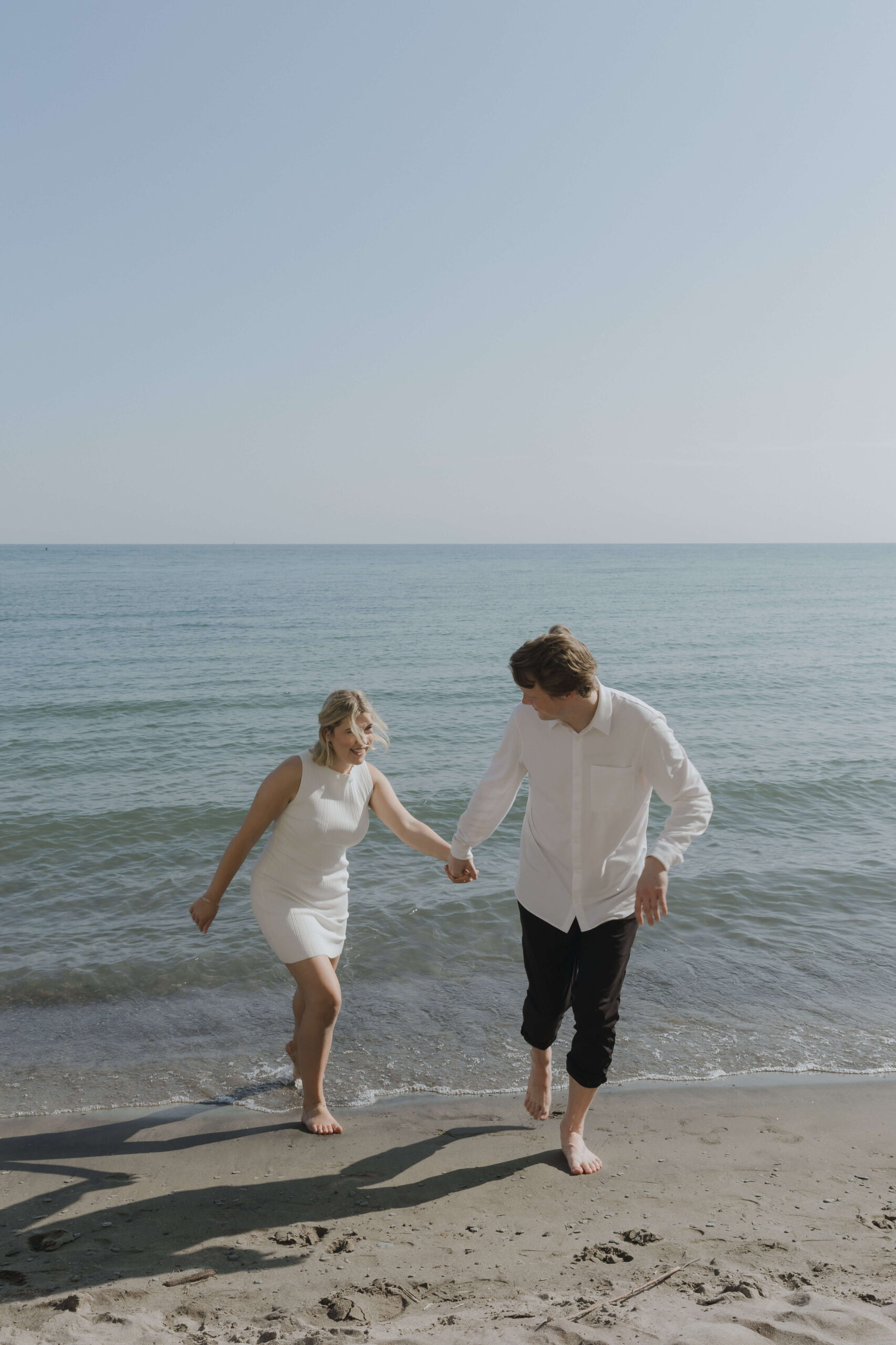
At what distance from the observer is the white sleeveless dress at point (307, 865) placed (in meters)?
4.16

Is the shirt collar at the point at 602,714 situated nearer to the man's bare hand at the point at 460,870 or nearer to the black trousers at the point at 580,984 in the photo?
the black trousers at the point at 580,984

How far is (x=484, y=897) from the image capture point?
774 cm

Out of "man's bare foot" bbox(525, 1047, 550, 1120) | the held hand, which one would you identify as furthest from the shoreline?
the held hand

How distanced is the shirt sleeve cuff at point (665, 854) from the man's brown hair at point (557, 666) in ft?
2.14

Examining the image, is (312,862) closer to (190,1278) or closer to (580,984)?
(580,984)

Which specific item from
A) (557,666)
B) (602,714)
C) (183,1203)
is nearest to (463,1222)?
(183,1203)

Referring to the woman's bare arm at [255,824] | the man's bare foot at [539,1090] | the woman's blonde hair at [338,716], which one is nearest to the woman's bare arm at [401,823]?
the woman's blonde hair at [338,716]

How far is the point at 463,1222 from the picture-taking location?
3.55 metres

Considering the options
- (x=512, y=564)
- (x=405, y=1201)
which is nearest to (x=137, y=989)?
(x=405, y=1201)

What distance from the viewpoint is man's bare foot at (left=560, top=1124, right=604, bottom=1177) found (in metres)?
3.91

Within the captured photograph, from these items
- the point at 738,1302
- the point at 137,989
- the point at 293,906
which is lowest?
the point at 137,989

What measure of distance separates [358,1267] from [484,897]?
459 centimetres

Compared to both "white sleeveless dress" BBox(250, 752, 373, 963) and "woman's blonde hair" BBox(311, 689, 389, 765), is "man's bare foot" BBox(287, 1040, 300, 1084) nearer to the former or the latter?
"white sleeveless dress" BBox(250, 752, 373, 963)

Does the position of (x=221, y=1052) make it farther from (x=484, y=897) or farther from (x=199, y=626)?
(x=199, y=626)
